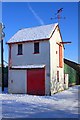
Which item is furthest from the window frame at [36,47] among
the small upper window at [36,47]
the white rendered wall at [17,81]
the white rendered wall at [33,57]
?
the white rendered wall at [17,81]

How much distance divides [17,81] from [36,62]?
97.5 inches

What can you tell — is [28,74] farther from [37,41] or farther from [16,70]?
[37,41]

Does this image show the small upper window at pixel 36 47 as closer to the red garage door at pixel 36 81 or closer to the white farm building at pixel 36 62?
the white farm building at pixel 36 62

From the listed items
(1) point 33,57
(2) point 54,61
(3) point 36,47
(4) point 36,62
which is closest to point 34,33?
(3) point 36,47

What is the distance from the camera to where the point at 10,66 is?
23359 millimetres

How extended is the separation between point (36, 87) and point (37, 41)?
410cm

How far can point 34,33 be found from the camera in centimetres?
2408

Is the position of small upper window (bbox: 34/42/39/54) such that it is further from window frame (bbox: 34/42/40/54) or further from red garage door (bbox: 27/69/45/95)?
red garage door (bbox: 27/69/45/95)

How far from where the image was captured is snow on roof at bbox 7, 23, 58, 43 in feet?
74.0

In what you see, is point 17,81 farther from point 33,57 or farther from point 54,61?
point 54,61

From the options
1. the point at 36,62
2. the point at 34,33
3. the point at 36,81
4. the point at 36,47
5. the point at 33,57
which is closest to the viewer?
the point at 36,81

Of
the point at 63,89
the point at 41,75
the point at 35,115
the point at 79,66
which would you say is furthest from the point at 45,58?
the point at 79,66

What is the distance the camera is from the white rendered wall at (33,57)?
21.4m

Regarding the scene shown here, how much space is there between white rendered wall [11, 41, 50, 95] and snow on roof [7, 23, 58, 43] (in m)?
0.67
